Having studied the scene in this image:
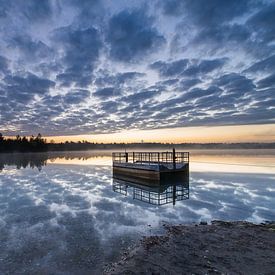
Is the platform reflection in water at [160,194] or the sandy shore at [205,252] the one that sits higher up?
the sandy shore at [205,252]

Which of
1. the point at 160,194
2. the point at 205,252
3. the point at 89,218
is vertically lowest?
the point at 160,194

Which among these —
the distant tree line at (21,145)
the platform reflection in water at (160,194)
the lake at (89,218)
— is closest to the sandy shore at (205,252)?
the lake at (89,218)

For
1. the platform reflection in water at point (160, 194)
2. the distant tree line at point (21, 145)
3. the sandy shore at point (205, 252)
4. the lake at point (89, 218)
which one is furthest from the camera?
the distant tree line at point (21, 145)

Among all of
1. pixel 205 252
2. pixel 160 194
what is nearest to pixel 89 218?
pixel 205 252

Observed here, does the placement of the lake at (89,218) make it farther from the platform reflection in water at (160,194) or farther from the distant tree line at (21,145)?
the distant tree line at (21,145)

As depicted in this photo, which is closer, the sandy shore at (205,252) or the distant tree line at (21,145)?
the sandy shore at (205,252)

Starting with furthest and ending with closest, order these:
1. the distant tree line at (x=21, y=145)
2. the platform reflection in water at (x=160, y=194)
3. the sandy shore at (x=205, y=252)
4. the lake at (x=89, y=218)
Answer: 1. the distant tree line at (x=21, y=145)
2. the platform reflection in water at (x=160, y=194)
3. the lake at (x=89, y=218)
4. the sandy shore at (x=205, y=252)

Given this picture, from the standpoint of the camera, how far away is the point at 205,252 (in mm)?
7676

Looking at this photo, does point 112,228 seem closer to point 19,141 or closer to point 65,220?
point 65,220

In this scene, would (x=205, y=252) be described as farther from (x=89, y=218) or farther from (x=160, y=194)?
(x=160, y=194)

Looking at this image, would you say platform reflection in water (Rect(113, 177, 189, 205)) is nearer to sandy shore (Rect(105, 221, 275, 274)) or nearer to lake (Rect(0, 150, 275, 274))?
lake (Rect(0, 150, 275, 274))

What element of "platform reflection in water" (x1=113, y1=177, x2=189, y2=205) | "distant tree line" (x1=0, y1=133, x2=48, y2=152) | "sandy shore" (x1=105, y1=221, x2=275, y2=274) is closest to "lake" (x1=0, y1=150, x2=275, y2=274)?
"platform reflection in water" (x1=113, y1=177, x2=189, y2=205)

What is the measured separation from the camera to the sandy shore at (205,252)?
6.59m

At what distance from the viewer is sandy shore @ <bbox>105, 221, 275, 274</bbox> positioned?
21.6 ft
